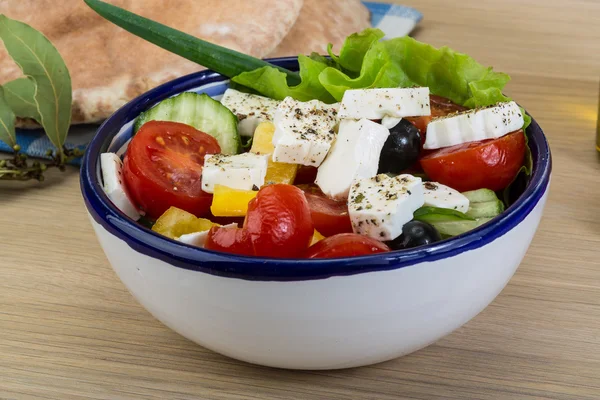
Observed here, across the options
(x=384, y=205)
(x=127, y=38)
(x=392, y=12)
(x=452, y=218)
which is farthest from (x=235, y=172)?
(x=392, y=12)

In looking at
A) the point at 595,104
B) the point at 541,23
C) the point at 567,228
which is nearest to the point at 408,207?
the point at 567,228

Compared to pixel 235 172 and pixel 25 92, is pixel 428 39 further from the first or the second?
pixel 235 172

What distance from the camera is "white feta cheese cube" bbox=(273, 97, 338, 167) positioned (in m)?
1.36

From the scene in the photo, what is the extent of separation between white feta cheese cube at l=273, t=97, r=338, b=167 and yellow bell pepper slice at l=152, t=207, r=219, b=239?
0.64ft

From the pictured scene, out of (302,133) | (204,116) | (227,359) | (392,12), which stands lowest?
(392,12)

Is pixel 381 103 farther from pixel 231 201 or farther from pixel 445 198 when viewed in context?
pixel 231 201

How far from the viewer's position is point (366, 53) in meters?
1.59

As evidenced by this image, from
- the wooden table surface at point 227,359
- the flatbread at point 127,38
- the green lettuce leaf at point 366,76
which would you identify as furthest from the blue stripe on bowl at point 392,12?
the green lettuce leaf at point 366,76

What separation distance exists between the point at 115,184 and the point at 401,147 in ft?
1.69

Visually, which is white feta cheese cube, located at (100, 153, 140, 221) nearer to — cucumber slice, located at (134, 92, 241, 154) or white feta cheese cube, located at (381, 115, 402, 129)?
cucumber slice, located at (134, 92, 241, 154)

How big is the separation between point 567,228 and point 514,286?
0.91ft

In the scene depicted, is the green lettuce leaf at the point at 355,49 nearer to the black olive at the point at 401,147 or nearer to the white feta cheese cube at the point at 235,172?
the black olive at the point at 401,147

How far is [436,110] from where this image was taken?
1.56 m

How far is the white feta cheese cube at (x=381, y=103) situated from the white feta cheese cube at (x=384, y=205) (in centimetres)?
18
